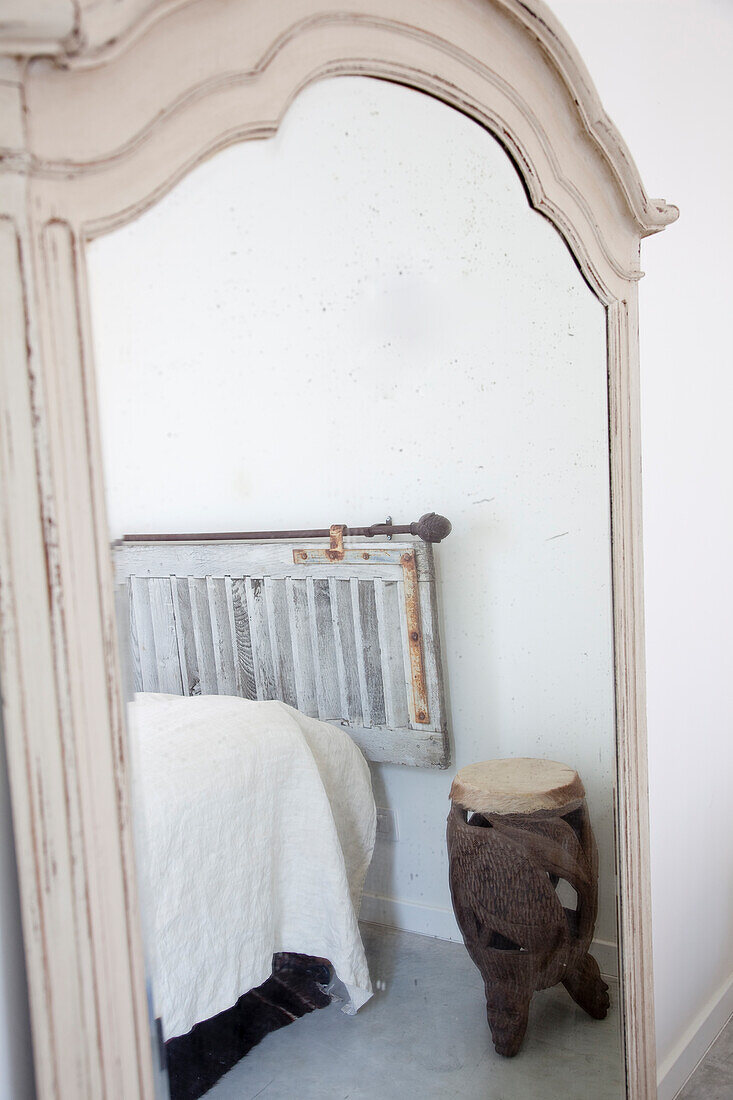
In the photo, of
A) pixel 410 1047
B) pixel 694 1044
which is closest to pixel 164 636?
Answer: pixel 410 1047

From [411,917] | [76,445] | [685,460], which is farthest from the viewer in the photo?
[685,460]

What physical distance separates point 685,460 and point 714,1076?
134 cm

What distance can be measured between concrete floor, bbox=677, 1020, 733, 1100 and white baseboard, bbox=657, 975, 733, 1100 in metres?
0.01

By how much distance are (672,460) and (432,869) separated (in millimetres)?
1096

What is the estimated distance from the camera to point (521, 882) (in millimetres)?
1212

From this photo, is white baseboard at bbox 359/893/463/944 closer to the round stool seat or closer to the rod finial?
the round stool seat

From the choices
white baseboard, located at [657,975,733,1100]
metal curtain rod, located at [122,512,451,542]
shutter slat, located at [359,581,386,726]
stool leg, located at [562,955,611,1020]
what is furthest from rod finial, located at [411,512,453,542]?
white baseboard, located at [657,975,733,1100]

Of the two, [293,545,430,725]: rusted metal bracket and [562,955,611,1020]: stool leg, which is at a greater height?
[293,545,430,725]: rusted metal bracket

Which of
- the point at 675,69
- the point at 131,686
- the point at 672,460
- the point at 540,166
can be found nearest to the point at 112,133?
the point at 131,686

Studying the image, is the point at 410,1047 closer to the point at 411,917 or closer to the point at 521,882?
the point at 411,917

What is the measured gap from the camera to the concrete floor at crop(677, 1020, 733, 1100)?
1.87m

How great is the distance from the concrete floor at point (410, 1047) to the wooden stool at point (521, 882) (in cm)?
3

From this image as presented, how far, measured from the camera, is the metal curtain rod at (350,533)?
2.57ft

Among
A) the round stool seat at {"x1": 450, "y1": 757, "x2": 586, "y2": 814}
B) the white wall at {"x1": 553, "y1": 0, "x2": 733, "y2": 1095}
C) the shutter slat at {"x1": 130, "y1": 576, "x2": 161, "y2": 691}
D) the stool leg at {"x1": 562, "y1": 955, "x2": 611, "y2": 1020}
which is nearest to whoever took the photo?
the shutter slat at {"x1": 130, "y1": 576, "x2": 161, "y2": 691}
